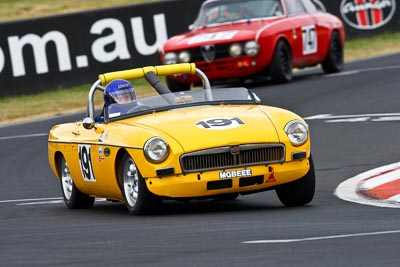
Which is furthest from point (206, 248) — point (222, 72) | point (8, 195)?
point (222, 72)

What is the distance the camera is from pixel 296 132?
420 inches

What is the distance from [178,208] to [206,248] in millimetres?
3266

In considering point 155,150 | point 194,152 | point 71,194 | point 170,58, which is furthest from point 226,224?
point 170,58

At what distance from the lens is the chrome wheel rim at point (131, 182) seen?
419 inches

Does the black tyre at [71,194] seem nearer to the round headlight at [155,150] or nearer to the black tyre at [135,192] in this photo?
the black tyre at [135,192]

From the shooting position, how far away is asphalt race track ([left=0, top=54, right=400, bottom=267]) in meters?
7.77

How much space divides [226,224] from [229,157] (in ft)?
3.14

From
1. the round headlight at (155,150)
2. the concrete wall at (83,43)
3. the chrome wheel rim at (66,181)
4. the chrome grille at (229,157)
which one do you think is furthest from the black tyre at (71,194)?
the concrete wall at (83,43)

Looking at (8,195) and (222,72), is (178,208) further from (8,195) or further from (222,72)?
(222,72)

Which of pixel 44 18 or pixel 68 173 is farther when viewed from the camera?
pixel 44 18

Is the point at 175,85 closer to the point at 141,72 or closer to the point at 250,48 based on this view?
the point at 250,48

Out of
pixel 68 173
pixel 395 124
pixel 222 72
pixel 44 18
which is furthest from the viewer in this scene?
pixel 44 18

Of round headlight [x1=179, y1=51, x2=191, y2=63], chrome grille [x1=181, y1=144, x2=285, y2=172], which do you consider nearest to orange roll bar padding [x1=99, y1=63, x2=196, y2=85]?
chrome grille [x1=181, y1=144, x2=285, y2=172]

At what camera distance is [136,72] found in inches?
Result: 479
